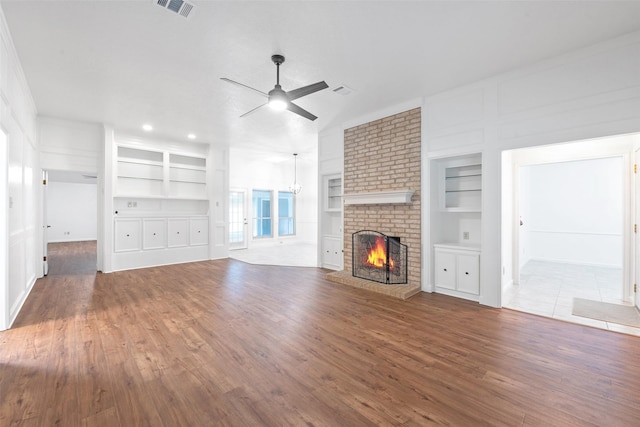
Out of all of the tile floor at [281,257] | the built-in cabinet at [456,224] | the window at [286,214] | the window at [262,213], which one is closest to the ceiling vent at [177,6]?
the built-in cabinet at [456,224]

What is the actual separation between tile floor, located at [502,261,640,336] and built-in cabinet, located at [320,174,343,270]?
3346 mm

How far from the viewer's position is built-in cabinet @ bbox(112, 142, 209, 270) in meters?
6.45

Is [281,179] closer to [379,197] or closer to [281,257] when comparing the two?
[281,257]

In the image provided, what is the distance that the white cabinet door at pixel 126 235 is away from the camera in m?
6.27

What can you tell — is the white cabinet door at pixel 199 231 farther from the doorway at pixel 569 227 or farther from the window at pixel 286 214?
the doorway at pixel 569 227

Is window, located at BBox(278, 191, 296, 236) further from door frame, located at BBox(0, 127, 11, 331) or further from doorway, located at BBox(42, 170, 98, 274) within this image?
door frame, located at BBox(0, 127, 11, 331)

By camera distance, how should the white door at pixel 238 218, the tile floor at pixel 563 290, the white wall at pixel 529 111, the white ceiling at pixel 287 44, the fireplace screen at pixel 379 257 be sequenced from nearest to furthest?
the white ceiling at pixel 287 44 < the white wall at pixel 529 111 < the tile floor at pixel 563 290 < the fireplace screen at pixel 379 257 < the white door at pixel 238 218

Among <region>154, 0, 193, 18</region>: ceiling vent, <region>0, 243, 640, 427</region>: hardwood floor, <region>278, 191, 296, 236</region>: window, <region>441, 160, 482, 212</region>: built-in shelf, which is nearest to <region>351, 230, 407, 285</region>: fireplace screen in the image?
<region>0, 243, 640, 427</region>: hardwood floor

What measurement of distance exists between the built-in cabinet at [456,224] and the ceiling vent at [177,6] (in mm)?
3804

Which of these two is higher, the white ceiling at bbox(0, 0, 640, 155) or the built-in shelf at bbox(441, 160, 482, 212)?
the white ceiling at bbox(0, 0, 640, 155)

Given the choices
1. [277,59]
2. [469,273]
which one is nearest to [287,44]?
[277,59]

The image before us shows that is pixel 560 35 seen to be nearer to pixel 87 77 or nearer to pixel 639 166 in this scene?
pixel 639 166

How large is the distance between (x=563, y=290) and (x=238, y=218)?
8809 mm

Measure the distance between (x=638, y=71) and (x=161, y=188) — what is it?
28.0ft
